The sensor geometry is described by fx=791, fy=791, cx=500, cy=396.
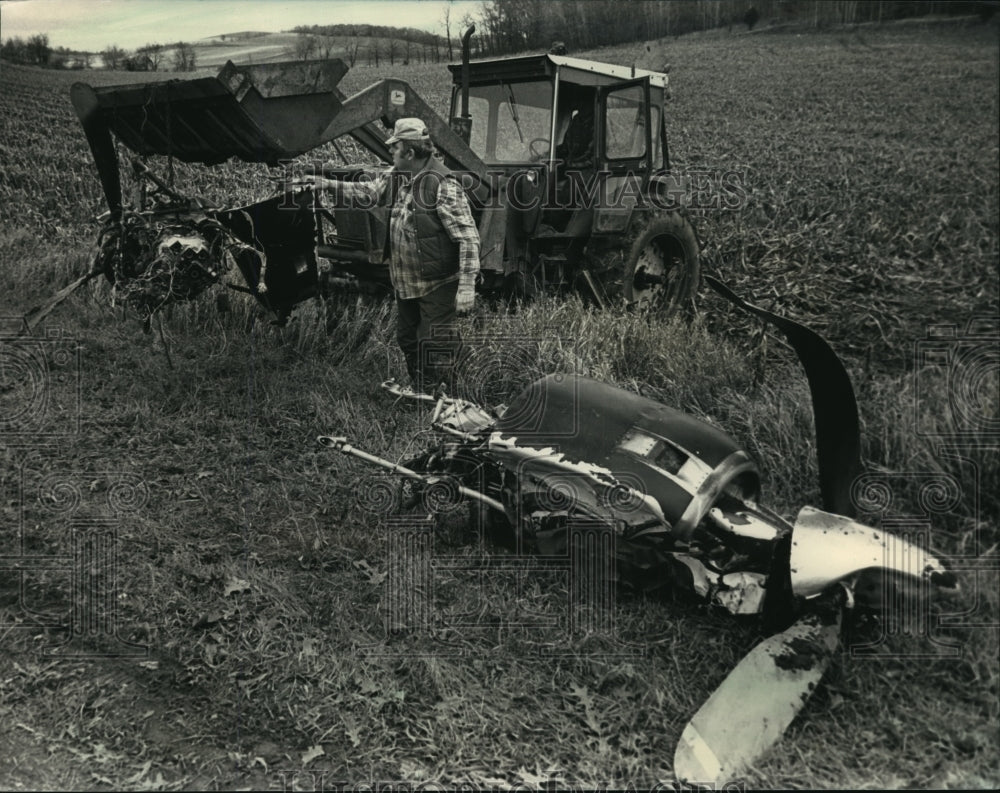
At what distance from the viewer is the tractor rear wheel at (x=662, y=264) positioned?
5.98m

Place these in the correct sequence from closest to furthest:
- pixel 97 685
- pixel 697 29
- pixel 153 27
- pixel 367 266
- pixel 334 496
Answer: pixel 97 685, pixel 334 496, pixel 697 29, pixel 367 266, pixel 153 27

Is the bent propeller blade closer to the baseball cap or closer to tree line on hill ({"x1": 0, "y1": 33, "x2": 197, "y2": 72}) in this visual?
the baseball cap

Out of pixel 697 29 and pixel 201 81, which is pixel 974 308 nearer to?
pixel 697 29

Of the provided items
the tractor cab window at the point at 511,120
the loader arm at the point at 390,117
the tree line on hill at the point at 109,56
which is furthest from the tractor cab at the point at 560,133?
the tree line on hill at the point at 109,56

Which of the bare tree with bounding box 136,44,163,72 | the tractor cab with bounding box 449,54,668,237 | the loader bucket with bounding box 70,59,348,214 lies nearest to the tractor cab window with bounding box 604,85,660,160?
the tractor cab with bounding box 449,54,668,237

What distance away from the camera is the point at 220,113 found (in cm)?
455

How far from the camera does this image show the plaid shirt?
436 cm

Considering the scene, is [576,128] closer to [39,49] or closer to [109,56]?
[109,56]

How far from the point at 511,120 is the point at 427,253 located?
1907 millimetres

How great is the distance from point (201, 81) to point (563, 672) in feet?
12.0

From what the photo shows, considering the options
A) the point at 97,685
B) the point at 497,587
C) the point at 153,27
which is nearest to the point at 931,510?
the point at 497,587

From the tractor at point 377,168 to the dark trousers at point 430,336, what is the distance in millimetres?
852

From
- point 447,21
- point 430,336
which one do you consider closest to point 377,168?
point 447,21

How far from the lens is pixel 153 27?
605 cm
